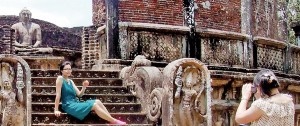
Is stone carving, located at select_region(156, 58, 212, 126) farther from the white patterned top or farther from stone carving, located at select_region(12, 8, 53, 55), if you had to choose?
stone carving, located at select_region(12, 8, 53, 55)

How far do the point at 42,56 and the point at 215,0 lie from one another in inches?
158

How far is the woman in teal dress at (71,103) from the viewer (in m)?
8.31

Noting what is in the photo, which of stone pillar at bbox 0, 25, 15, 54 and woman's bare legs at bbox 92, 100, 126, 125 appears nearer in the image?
woman's bare legs at bbox 92, 100, 126, 125

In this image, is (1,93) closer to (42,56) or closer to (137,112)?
(137,112)

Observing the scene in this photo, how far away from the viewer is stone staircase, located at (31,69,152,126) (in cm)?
852

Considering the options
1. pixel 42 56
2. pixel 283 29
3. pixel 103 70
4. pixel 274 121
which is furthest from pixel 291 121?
pixel 283 29

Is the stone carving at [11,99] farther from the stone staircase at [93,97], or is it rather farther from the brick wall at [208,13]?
the brick wall at [208,13]

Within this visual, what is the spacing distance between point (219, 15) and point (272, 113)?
849 centimetres

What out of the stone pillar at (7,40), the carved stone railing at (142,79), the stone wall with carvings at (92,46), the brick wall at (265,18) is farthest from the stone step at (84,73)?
the brick wall at (265,18)

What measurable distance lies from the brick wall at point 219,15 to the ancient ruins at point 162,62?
0.02 m

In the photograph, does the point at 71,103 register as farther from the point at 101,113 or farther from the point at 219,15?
the point at 219,15

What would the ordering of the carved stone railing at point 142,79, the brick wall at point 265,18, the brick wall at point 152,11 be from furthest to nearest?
the brick wall at point 265,18 → the brick wall at point 152,11 → the carved stone railing at point 142,79

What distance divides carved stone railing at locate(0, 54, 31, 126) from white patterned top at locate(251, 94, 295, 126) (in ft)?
12.9

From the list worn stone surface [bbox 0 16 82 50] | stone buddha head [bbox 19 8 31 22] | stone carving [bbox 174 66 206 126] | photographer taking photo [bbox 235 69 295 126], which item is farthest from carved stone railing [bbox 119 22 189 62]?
worn stone surface [bbox 0 16 82 50]
